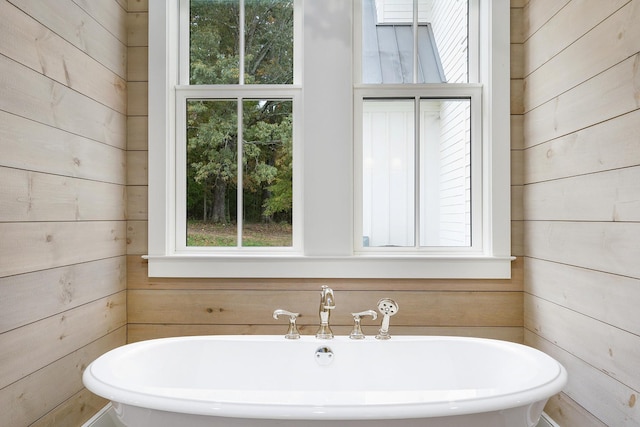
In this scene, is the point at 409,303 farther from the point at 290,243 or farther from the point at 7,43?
the point at 7,43

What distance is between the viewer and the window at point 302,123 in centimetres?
209

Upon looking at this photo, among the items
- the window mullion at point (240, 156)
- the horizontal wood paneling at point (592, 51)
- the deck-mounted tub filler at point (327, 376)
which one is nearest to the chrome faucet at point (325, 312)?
the deck-mounted tub filler at point (327, 376)

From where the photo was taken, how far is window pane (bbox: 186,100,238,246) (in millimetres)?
2143

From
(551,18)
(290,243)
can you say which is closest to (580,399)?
(290,243)

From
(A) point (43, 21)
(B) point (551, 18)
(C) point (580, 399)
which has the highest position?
(B) point (551, 18)

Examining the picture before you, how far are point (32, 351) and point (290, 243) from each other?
3.59ft

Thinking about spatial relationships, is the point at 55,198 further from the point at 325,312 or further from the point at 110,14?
the point at 325,312

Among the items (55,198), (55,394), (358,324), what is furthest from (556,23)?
(55,394)

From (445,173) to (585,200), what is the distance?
2.27 feet

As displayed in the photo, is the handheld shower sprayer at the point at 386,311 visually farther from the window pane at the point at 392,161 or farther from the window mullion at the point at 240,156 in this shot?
the window mullion at the point at 240,156

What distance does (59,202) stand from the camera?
60.4 inches

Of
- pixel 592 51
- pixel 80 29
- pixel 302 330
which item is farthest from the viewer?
pixel 302 330

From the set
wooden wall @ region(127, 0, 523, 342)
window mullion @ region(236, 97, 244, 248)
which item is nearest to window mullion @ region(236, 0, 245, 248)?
window mullion @ region(236, 97, 244, 248)

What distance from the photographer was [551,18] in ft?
5.82
